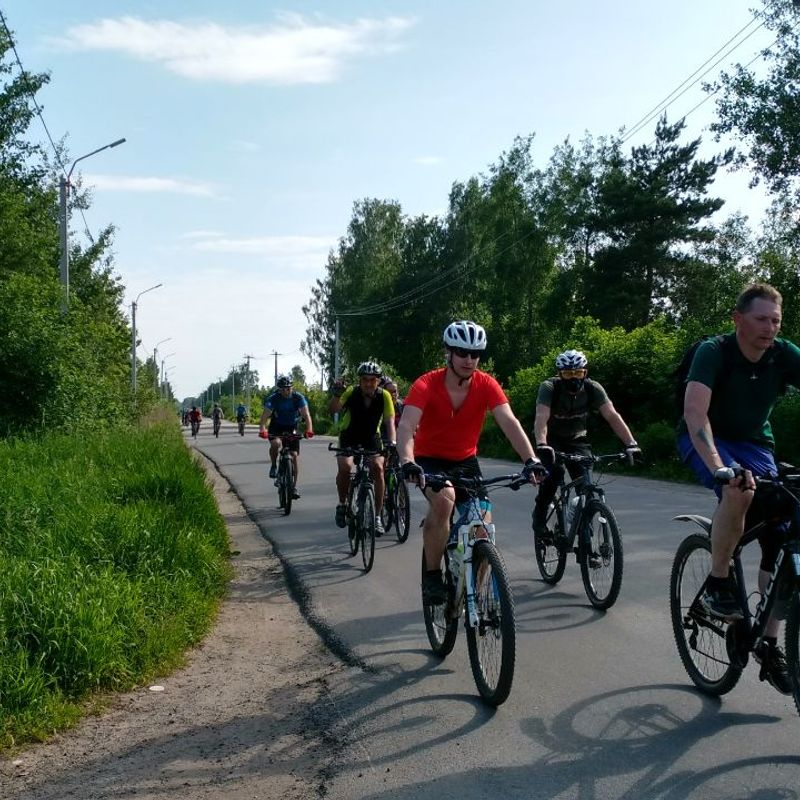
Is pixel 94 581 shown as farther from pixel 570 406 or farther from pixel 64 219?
pixel 64 219

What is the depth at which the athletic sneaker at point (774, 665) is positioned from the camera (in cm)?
415

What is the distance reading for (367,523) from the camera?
29.9 feet

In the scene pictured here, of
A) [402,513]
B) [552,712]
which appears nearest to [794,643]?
[552,712]

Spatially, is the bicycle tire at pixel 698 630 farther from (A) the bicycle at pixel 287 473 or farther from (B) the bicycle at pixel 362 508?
(A) the bicycle at pixel 287 473

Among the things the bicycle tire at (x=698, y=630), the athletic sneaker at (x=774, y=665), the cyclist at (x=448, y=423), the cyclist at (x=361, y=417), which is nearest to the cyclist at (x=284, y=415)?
the cyclist at (x=361, y=417)

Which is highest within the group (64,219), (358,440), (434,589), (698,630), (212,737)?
(64,219)

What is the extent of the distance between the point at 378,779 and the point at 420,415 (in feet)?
7.62

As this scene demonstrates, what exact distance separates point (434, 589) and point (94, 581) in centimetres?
238

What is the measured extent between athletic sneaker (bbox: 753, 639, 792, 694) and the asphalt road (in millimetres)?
236

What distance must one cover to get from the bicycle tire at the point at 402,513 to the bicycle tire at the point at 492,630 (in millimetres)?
5678

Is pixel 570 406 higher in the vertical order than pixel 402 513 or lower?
higher

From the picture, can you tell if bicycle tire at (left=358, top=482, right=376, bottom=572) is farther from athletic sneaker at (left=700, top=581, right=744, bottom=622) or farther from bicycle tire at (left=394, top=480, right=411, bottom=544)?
athletic sneaker at (left=700, top=581, right=744, bottom=622)

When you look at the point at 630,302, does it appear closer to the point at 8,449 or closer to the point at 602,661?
→ the point at 8,449

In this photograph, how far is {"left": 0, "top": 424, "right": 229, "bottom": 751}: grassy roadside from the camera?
4.96 metres
